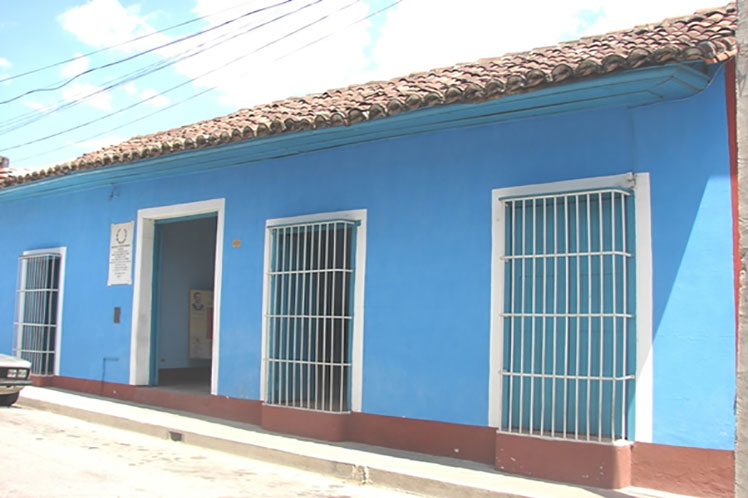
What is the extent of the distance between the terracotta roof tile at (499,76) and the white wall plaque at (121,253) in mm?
1064

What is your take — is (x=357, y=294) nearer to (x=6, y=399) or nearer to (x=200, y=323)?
(x=200, y=323)

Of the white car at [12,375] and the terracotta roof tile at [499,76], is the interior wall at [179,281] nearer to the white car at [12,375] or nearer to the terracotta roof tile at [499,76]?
the white car at [12,375]

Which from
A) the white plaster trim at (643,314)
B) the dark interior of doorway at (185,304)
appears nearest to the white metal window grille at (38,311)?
the dark interior of doorway at (185,304)

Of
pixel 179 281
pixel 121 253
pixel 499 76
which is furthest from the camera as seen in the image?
pixel 179 281

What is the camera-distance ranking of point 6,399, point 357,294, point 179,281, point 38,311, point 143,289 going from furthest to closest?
1. point 38,311
2. point 179,281
3. point 143,289
4. point 6,399
5. point 357,294

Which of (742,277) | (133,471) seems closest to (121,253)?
(133,471)

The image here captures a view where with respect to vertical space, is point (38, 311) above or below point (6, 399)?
above

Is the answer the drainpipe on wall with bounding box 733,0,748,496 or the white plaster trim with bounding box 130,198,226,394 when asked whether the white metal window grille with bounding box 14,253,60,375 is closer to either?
the white plaster trim with bounding box 130,198,226,394

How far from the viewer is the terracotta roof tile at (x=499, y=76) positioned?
211 inches

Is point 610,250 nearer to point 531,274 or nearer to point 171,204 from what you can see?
point 531,274

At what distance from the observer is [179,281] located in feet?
37.7

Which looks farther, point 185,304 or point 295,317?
point 185,304

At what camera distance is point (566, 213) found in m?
6.11

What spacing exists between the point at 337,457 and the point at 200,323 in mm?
Result: 5765
